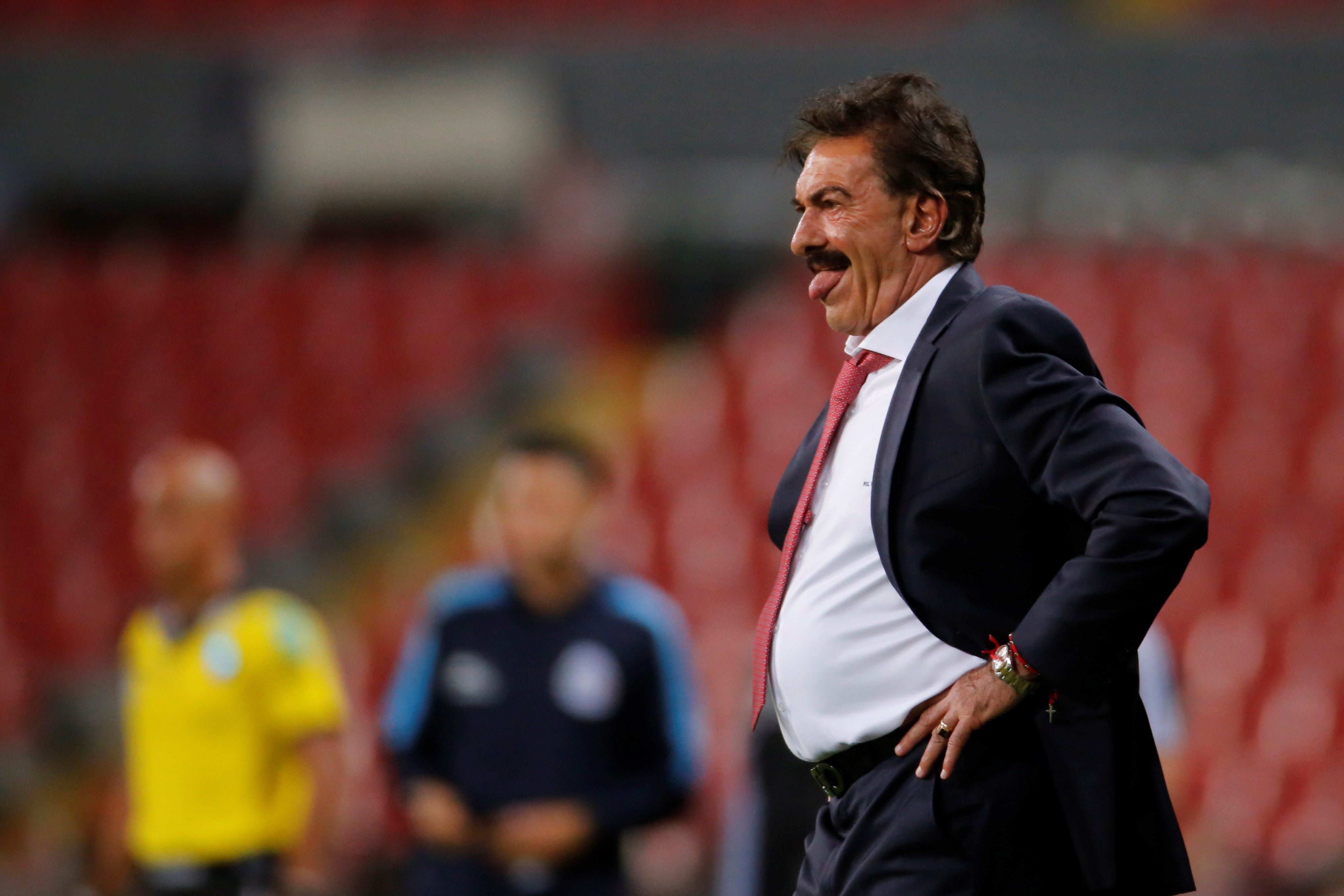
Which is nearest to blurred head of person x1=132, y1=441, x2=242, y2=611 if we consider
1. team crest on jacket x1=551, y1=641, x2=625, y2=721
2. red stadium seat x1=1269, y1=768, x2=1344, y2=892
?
team crest on jacket x1=551, y1=641, x2=625, y2=721

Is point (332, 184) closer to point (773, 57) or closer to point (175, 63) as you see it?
point (175, 63)

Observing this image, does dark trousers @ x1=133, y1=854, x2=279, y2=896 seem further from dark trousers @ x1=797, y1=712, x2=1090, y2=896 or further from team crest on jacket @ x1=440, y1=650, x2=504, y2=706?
dark trousers @ x1=797, y1=712, x2=1090, y2=896

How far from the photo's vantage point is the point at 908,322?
1.88 meters

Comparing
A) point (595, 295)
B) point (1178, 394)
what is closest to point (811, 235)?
point (1178, 394)

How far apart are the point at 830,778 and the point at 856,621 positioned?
0.21 metres

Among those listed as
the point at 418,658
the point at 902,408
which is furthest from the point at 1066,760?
the point at 418,658

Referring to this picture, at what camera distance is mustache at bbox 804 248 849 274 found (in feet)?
6.24

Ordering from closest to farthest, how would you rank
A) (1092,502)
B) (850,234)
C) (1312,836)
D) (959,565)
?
1. (1092,502)
2. (959,565)
3. (850,234)
4. (1312,836)

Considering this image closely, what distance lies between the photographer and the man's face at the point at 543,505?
355 cm

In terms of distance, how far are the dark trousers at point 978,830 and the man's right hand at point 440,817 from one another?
182 cm

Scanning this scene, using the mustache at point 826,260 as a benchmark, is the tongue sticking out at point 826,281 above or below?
below

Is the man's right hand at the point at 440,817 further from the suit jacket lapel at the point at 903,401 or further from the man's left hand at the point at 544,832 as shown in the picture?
the suit jacket lapel at the point at 903,401

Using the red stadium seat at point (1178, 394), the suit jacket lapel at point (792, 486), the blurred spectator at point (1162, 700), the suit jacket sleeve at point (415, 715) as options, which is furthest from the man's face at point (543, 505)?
the red stadium seat at point (1178, 394)

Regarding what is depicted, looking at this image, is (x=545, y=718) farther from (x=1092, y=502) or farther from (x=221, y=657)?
(x=1092, y=502)
